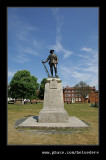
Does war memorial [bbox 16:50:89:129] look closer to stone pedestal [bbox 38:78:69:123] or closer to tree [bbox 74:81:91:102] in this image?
stone pedestal [bbox 38:78:69:123]

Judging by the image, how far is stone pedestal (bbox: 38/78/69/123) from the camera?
26.9 feet

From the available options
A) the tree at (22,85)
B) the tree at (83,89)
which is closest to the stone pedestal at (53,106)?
the tree at (22,85)

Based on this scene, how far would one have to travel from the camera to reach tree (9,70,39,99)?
38.4 metres

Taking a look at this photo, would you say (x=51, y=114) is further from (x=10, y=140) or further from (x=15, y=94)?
(x=15, y=94)

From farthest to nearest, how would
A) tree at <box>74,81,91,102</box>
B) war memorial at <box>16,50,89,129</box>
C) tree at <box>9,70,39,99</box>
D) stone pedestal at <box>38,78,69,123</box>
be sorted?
tree at <box>74,81,91,102</box>, tree at <box>9,70,39,99</box>, stone pedestal at <box>38,78,69,123</box>, war memorial at <box>16,50,89,129</box>

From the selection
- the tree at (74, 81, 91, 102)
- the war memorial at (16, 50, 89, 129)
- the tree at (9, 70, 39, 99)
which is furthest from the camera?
the tree at (74, 81, 91, 102)

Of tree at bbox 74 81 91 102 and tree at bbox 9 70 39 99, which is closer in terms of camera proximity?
tree at bbox 9 70 39 99

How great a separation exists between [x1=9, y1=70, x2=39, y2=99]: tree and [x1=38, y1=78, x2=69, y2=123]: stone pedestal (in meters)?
30.4

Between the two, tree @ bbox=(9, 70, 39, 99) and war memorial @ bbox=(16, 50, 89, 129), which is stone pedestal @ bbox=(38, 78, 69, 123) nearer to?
war memorial @ bbox=(16, 50, 89, 129)

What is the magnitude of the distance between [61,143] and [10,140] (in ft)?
7.64

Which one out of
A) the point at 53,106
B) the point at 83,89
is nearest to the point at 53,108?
the point at 53,106

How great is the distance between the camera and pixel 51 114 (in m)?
8.27

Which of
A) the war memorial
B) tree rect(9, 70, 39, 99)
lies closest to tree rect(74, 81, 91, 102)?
tree rect(9, 70, 39, 99)

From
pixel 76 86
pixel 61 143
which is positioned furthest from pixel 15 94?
pixel 61 143
